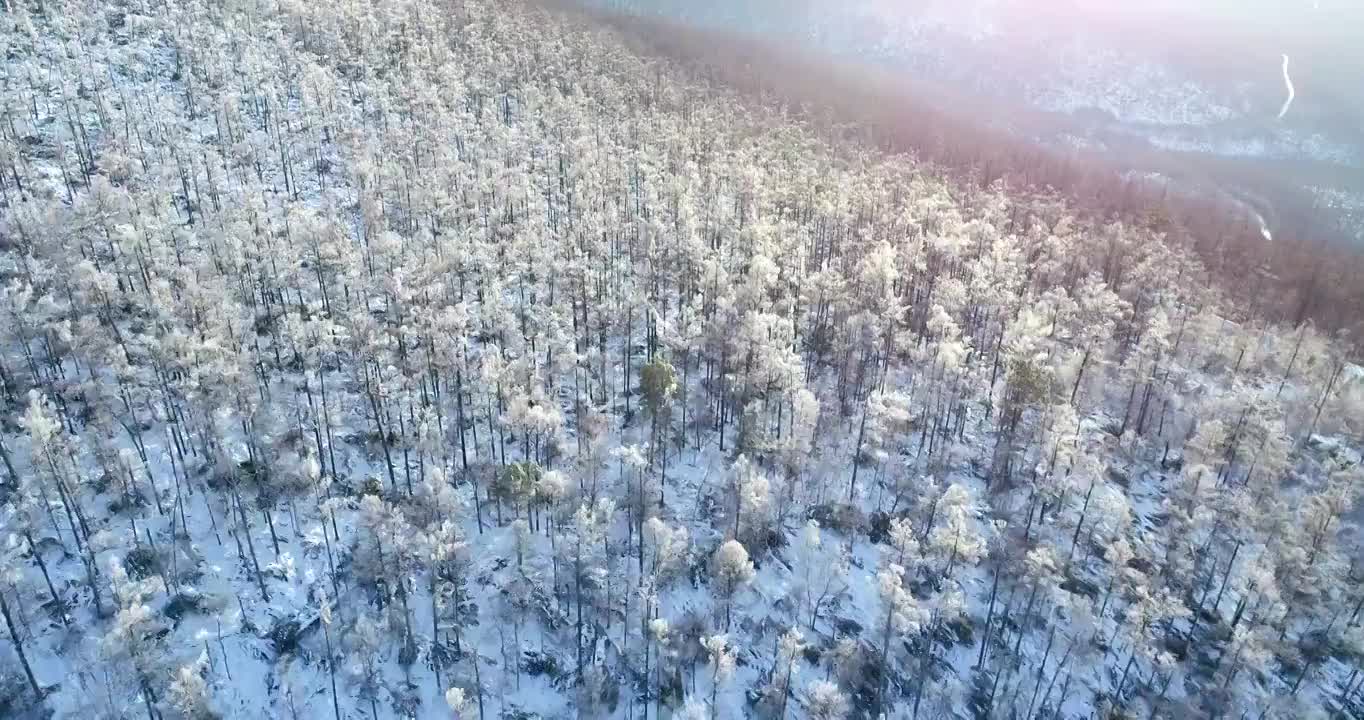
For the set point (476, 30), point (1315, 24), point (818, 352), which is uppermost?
point (1315, 24)

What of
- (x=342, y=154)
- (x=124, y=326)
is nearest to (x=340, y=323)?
(x=124, y=326)

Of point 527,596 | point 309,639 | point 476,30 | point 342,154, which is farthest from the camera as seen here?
point 476,30

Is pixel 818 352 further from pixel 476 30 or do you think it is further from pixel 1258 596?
pixel 476 30

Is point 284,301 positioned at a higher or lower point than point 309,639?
higher

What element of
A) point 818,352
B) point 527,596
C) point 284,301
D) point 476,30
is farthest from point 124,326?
point 476,30

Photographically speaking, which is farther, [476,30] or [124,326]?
[476,30]

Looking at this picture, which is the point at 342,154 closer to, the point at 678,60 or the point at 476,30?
the point at 476,30

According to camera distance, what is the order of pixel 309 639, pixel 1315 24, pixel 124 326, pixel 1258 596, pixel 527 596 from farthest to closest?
pixel 1315 24, pixel 124 326, pixel 1258 596, pixel 527 596, pixel 309 639
